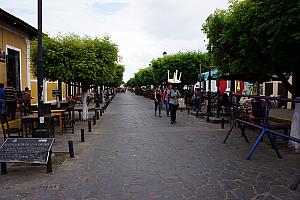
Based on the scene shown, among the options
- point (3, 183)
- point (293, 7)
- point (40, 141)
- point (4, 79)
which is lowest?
point (3, 183)

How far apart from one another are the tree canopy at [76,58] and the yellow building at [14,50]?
237cm

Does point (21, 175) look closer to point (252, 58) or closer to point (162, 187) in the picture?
point (162, 187)

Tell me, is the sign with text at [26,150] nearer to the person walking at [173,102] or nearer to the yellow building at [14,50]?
the person walking at [173,102]

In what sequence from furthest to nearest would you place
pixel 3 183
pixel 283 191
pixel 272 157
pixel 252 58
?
pixel 252 58
pixel 272 157
pixel 3 183
pixel 283 191

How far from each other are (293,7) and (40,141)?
224 inches

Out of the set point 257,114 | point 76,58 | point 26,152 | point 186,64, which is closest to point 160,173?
point 26,152

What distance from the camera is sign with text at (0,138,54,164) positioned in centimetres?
629

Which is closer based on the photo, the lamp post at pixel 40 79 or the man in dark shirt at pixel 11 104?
the lamp post at pixel 40 79

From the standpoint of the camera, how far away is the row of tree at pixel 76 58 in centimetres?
1348

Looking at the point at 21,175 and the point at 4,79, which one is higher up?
the point at 4,79

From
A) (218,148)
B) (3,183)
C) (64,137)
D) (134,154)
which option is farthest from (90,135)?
(3,183)

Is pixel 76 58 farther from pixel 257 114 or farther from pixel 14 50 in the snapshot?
pixel 257 114

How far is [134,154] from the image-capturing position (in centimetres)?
818

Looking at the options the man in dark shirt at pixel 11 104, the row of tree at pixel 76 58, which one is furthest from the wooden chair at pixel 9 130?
the row of tree at pixel 76 58
